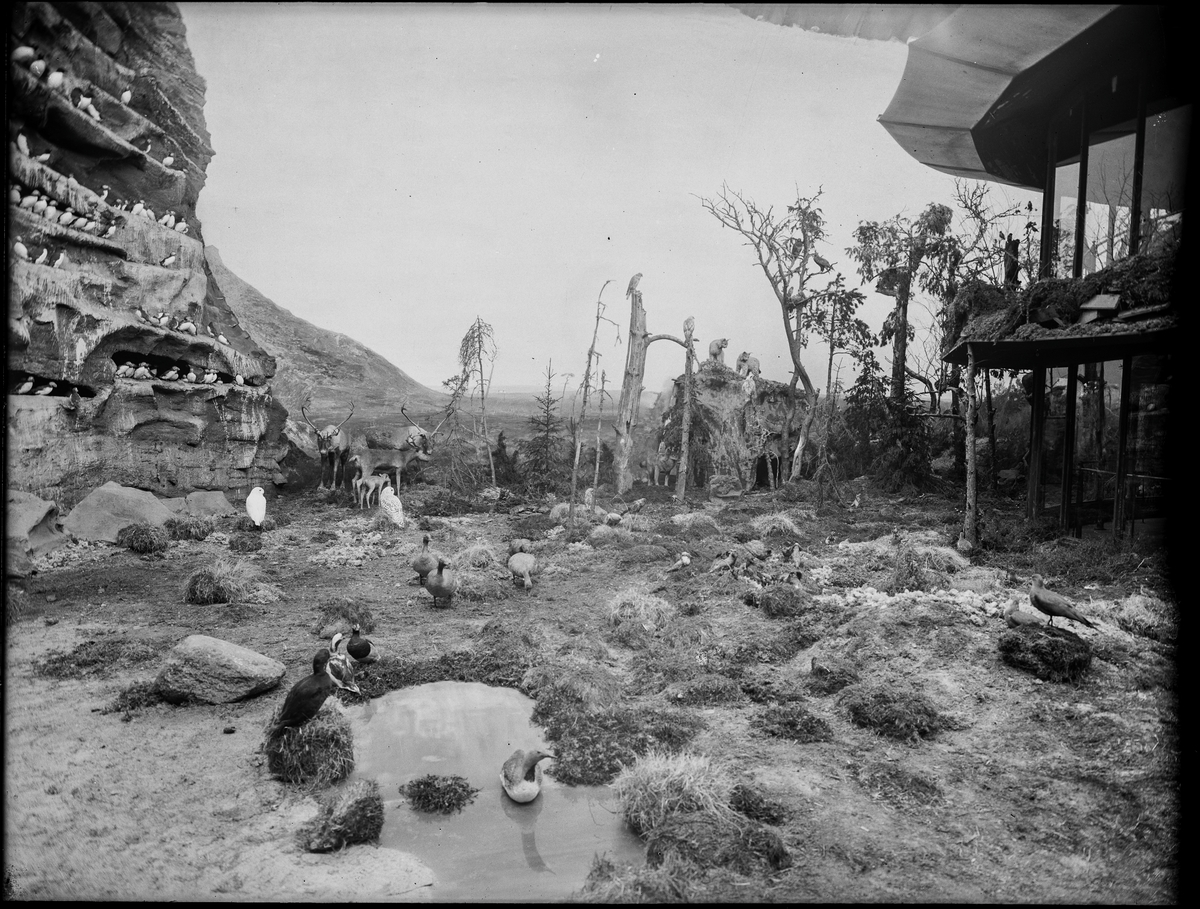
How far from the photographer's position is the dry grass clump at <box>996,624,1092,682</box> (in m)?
6.33

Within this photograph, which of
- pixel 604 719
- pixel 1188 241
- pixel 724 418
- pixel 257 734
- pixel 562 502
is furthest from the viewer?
pixel 724 418

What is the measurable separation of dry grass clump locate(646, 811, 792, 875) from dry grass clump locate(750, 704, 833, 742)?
65.8 inches

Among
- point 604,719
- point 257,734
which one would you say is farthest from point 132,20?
point 604,719

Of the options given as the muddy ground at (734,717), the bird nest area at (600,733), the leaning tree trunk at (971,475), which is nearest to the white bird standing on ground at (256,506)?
the muddy ground at (734,717)

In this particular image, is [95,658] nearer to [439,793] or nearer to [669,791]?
[439,793]

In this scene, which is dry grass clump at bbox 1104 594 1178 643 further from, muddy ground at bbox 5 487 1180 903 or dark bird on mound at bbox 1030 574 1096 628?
dark bird on mound at bbox 1030 574 1096 628

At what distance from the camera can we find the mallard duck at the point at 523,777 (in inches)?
183

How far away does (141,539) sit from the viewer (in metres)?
9.96

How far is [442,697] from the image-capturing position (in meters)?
6.34

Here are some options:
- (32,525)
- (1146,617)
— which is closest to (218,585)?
(32,525)

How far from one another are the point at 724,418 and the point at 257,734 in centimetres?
1944

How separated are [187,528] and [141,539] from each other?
4.71 ft

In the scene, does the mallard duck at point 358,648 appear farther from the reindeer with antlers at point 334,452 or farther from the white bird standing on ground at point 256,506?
the reindeer with antlers at point 334,452

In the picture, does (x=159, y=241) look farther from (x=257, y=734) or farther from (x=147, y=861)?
(x=147, y=861)
